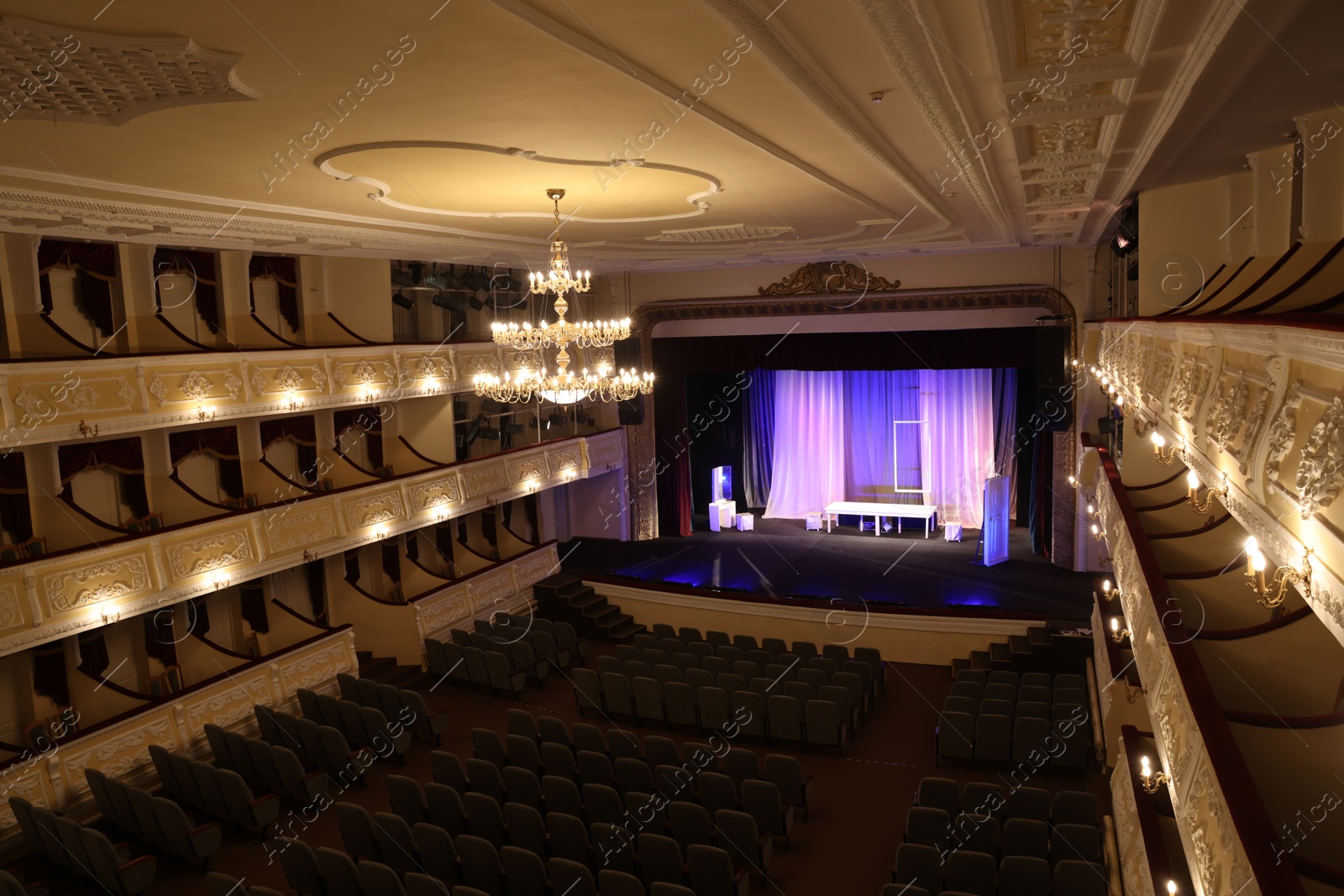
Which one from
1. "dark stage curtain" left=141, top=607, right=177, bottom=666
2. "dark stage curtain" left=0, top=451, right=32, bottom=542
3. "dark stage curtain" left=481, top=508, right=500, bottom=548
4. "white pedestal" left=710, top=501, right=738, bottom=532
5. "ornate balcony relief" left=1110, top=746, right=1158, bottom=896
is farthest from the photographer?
"white pedestal" left=710, top=501, right=738, bottom=532

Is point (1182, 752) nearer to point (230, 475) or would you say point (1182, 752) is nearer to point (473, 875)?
point (473, 875)

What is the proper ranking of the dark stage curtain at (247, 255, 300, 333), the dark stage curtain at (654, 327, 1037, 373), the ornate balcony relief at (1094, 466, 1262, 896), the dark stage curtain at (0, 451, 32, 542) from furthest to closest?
the dark stage curtain at (654, 327, 1037, 373) → the dark stage curtain at (247, 255, 300, 333) → the dark stage curtain at (0, 451, 32, 542) → the ornate balcony relief at (1094, 466, 1262, 896)

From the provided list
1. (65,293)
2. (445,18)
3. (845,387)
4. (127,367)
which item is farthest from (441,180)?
(845,387)

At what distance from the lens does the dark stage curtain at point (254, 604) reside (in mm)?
12367

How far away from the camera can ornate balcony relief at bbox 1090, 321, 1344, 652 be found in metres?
2.52

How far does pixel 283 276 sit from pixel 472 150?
800cm

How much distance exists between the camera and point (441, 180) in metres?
7.38

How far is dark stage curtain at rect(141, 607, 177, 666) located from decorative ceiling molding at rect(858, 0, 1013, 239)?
11.0 metres

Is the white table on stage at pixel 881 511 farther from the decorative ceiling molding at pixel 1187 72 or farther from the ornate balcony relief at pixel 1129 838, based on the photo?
the decorative ceiling molding at pixel 1187 72

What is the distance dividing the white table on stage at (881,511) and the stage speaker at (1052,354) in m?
5.22

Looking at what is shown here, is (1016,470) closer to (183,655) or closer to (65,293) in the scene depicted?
(183,655)

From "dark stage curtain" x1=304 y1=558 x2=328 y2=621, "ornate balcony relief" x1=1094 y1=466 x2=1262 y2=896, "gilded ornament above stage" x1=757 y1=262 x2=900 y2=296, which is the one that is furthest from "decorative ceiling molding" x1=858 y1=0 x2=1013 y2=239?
"dark stage curtain" x1=304 y1=558 x2=328 y2=621

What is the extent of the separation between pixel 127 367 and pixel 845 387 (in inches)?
598

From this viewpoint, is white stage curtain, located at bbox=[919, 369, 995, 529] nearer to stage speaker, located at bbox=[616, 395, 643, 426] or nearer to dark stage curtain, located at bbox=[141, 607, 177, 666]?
stage speaker, located at bbox=[616, 395, 643, 426]
